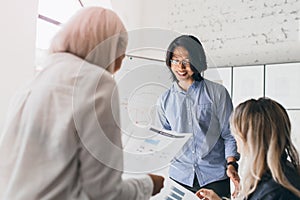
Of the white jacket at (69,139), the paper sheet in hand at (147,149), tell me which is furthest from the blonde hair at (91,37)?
the paper sheet in hand at (147,149)

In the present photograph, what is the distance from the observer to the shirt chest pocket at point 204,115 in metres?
1.59

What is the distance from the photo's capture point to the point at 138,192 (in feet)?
3.01

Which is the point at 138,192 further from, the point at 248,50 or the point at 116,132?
the point at 248,50

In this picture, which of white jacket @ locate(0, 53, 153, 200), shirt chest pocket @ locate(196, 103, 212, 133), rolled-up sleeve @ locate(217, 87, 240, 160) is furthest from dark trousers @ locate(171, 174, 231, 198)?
white jacket @ locate(0, 53, 153, 200)

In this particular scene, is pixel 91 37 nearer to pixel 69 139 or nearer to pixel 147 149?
pixel 69 139

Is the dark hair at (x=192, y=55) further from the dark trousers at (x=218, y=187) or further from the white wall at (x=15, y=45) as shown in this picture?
the white wall at (x=15, y=45)

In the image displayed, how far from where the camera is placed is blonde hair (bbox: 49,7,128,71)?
897 millimetres

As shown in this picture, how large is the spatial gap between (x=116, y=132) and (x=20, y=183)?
0.86 feet

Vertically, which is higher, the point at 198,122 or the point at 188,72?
the point at 188,72

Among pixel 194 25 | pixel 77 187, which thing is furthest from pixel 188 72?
pixel 77 187

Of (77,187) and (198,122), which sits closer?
(77,187)

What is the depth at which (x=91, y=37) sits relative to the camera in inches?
35.2

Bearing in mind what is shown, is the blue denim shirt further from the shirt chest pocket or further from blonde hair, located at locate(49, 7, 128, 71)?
blonde hair, located at locate(49, 7, 128, 71)

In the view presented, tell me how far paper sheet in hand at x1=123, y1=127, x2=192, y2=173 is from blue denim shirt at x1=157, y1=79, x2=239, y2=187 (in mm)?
247
